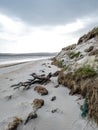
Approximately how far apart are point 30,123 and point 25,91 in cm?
278

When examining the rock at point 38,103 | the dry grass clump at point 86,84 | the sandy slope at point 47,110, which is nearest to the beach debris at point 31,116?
the sandy slope at point 47,110

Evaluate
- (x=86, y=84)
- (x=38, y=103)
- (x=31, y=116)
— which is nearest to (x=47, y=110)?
(x=38, y=103)

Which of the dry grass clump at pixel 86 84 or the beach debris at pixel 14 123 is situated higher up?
the dry grass clump at pixel 86 84

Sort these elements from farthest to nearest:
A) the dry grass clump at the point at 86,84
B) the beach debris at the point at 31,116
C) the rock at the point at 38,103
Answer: the rock at the point at 38,103
the beach debris at the point at 31,116
the dry grass clump at the point at 86,84

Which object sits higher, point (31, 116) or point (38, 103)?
point (38, 103)

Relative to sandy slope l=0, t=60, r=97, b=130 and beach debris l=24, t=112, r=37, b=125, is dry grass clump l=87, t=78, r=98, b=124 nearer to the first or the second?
sandy slope l=0, t=60, r=97, b=130

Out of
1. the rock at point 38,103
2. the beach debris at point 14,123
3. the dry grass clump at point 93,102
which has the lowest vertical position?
the beach debris at point 14,123

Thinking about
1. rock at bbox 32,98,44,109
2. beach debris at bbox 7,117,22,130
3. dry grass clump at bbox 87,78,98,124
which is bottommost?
beach debris at bbox 7,117,22,130

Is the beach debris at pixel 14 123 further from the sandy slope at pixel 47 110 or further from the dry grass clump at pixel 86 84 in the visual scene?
the dry grass clump at pixel 86 84

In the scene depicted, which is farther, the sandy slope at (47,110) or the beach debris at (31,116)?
the beach debris at (31,116)

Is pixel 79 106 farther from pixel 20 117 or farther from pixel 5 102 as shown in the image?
pixel 5 102

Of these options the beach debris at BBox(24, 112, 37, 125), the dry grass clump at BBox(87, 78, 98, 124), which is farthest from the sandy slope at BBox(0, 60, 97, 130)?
the dry grass clump at BBox(87, 78, 98, 124)

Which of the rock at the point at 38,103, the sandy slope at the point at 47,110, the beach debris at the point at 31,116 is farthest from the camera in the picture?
the rock at the point at 38,103

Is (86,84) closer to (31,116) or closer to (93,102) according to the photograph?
(93,102)
